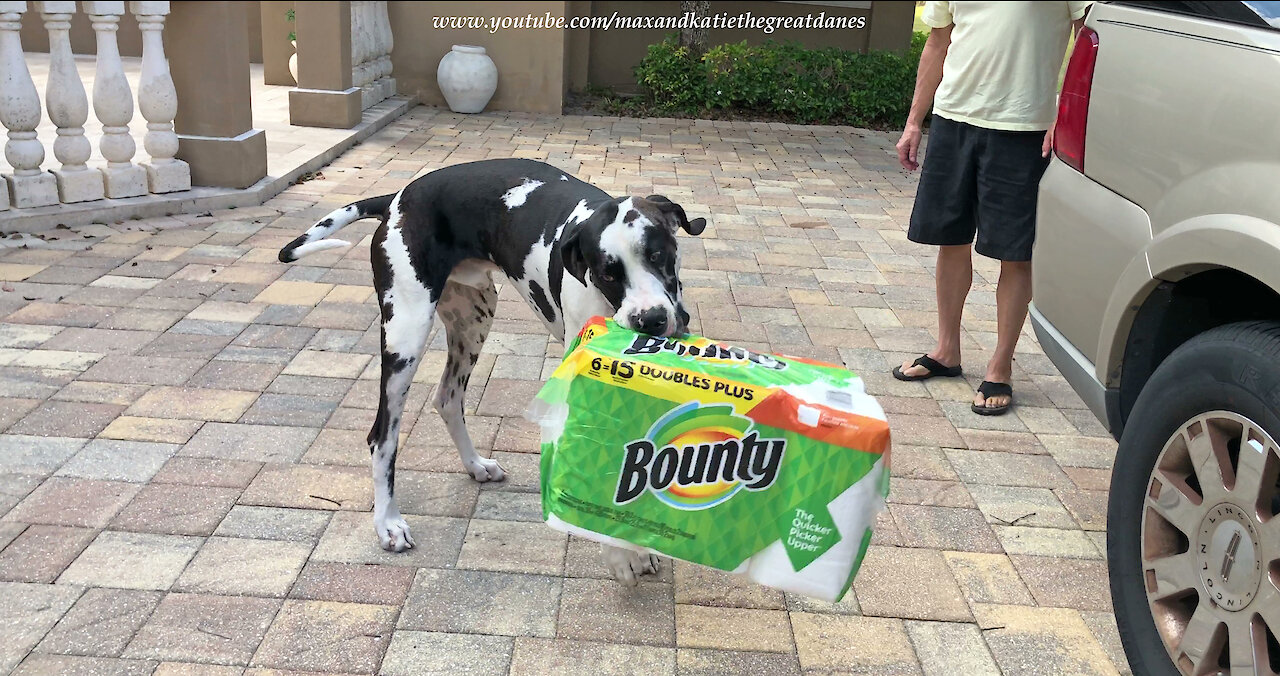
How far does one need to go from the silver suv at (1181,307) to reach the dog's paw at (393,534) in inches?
77.6

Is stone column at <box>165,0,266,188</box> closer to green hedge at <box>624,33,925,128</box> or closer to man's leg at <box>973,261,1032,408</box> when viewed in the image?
man's leg at <box>973,261,1032,408</box>

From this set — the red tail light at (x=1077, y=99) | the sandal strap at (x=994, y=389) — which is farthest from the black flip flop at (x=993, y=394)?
the red tail light at (x=1077, y=99)

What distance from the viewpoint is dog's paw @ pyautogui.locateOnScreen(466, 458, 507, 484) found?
3.48 m

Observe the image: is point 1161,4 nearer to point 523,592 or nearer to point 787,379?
point 787,379

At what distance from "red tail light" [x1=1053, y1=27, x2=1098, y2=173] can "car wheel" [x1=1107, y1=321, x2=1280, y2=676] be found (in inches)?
31.8

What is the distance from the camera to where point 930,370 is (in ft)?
15.5

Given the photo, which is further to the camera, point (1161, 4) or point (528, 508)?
point (528, 508)

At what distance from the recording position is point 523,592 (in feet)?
9.41

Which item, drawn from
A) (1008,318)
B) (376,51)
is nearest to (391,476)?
(1008,318)

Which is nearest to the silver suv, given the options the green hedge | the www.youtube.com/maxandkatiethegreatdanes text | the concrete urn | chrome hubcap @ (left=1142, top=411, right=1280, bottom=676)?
chrome hubcap @ (left=1142, top=411, right=1280, bottom=676)

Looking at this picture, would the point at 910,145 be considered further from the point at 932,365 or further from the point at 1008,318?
the point at 932,365

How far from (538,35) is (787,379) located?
1062cm

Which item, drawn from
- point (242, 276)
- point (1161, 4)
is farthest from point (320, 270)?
point (1161, 4)

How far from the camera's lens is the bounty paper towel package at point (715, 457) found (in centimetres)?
226
